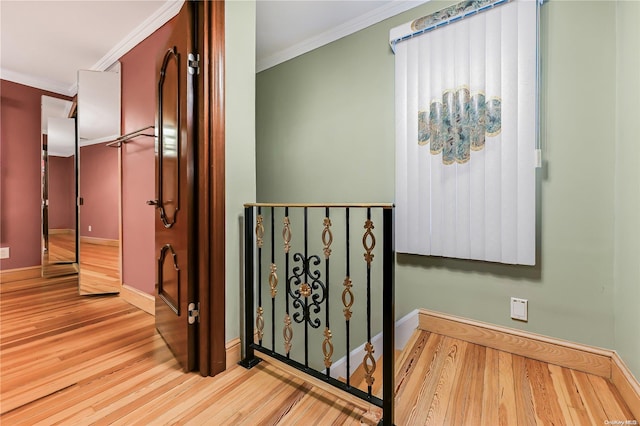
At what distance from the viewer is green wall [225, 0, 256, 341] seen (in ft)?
5.06

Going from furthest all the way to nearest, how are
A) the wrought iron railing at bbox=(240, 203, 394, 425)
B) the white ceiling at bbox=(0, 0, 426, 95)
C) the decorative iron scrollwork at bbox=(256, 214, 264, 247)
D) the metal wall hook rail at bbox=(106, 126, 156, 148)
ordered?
the metal wall hook rail at bbox=(106, 126, 156, 148) < the white ceiling at bbox=(0, 0, 426, 95) < the decorative iron scrollwork at bbox=(256, 214, 264, 247) < the wrought iron railing at bbox=(240, 203, 394, 425)

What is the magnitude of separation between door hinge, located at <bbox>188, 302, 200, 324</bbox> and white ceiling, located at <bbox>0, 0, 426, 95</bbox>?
2170mm

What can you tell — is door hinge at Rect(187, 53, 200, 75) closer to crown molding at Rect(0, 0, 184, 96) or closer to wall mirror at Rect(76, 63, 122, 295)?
crown molding at Rect(0, 0, 184, 96)

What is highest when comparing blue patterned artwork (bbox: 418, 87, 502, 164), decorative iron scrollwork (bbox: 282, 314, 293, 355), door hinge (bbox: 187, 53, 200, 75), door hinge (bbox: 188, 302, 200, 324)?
door hinge (bbox: 187, 53, 200, 75)

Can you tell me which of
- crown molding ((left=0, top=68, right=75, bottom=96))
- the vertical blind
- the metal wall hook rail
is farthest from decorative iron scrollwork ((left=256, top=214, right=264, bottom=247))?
crown molding ((left=0, top=68, right=75, bottom=96))

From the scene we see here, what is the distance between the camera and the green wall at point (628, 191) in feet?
4.02

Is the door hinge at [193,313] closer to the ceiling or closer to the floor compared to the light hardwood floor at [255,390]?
closer to the ceiling

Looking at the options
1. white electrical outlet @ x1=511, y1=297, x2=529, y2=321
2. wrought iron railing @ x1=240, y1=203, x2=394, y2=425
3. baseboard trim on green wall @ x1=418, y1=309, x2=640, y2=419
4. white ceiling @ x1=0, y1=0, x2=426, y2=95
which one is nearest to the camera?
wrought iron railing @ x1=240, y1=203, x2=394, y2=425

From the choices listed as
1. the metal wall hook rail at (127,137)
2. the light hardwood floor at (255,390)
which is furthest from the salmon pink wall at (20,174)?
the light hardwood floor at (255,390)

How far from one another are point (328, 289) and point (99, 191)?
103 inches

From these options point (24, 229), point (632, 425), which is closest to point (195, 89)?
point (632, 425)

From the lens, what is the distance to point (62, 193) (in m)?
3.21

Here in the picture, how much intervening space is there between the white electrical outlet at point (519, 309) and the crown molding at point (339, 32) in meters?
2.02

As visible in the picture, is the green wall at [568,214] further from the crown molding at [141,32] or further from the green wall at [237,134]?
the crown molding at [141,32]
